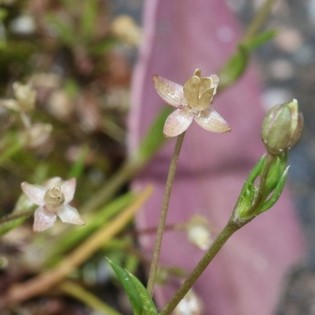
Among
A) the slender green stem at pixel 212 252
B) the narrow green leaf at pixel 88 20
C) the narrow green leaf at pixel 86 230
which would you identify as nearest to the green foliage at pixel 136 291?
the slender green stem at pixel 212 252

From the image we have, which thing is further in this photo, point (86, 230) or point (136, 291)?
point (86, 230)

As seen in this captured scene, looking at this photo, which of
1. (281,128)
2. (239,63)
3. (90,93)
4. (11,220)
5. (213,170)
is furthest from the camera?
(90,93)

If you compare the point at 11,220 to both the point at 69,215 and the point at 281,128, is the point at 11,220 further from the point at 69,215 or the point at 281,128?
the point at 281,128

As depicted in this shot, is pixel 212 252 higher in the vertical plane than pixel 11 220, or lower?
lower

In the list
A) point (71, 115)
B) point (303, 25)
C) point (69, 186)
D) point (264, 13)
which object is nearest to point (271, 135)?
point (69, 186)

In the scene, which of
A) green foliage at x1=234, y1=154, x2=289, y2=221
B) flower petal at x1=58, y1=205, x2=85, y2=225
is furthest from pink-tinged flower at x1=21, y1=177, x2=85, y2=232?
green foliage at x1=234, y1=154, x2=289, y2=221

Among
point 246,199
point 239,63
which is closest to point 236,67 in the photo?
point 239,63

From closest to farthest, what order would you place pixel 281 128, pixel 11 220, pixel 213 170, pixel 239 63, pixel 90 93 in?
pixel 281 128 → pixel 11 220 → pixel 239 63 → pixel 213 170 → pixel 90 93

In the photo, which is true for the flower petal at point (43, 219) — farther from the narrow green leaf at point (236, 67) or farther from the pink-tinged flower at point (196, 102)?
the narrow green leaf at point (236, 67)

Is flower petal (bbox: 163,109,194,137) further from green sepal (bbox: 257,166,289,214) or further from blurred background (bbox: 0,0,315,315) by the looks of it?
blurred background (bbox: 0,0,315,315)
